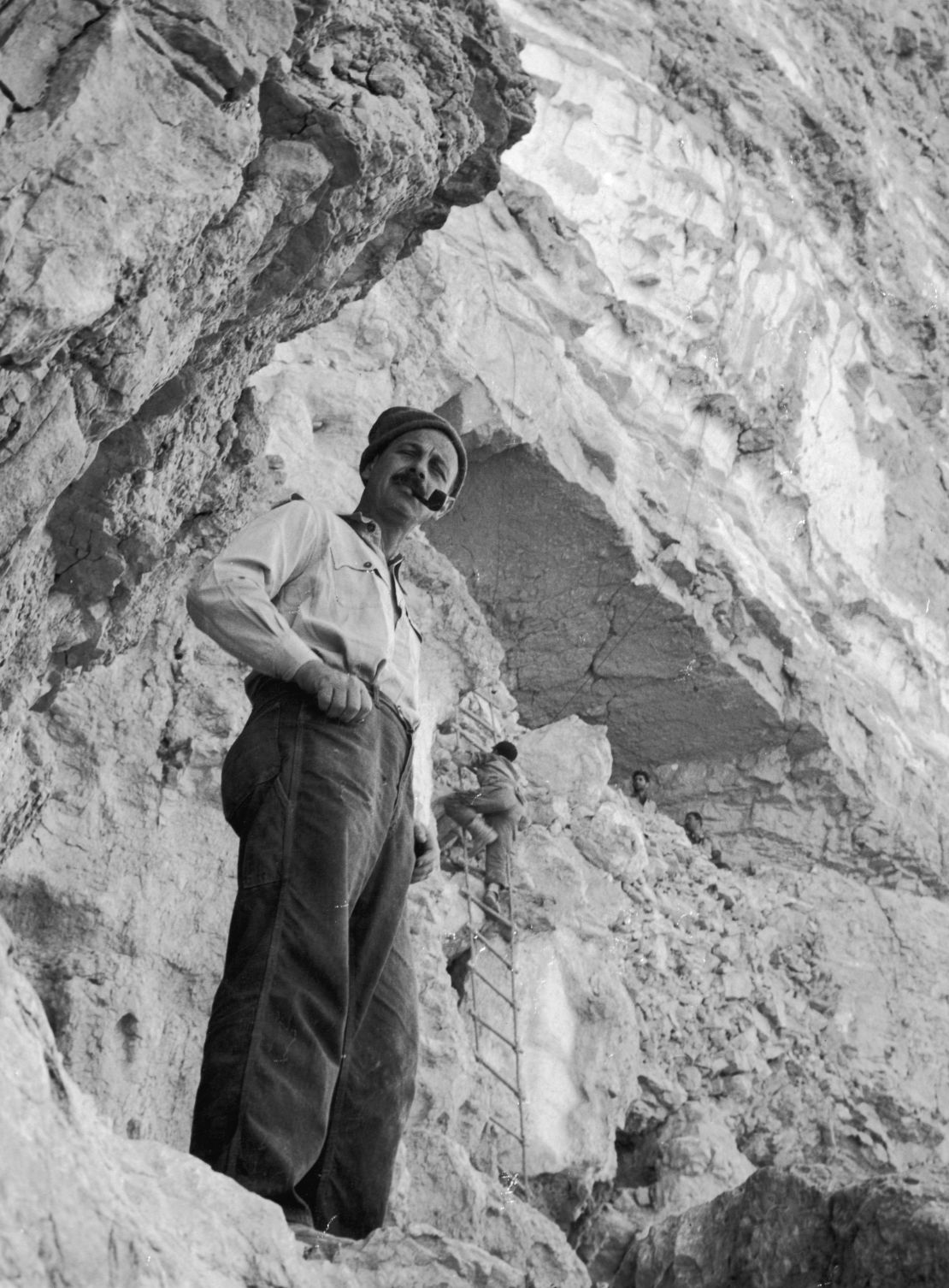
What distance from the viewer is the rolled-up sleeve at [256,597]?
3.32m

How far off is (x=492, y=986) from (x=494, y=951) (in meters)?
0.35

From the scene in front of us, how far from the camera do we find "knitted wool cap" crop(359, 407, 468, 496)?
13.0ft

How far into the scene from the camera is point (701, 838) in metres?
9.72

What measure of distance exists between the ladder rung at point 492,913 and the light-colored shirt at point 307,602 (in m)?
2.50

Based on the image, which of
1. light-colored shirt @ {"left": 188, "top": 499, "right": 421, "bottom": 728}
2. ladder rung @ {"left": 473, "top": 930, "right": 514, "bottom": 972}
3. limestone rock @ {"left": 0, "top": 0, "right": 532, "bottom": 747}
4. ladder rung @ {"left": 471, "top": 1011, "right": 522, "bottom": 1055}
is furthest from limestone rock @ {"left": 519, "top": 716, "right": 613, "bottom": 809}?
light-colored shirt @ {"left": 188, "top": 499, "right": 421, "bottom": 728}

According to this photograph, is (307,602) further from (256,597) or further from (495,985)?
(495,985)

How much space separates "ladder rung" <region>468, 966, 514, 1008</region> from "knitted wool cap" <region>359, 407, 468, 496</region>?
2.35m

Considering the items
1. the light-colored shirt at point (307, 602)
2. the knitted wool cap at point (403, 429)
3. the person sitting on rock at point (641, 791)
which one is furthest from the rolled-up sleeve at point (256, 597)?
the person sitting on rock at point (641, 791)

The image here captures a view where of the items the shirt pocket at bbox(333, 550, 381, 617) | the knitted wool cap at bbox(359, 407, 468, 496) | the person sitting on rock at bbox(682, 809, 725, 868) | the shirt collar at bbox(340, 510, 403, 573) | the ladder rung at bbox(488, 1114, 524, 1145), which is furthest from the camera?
the person sitting on rock at bbox(682, 809, 725, 868)

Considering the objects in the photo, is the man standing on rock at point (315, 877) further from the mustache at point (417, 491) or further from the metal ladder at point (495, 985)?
the metal ladder at point (495, 985)

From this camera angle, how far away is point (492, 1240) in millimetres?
4316

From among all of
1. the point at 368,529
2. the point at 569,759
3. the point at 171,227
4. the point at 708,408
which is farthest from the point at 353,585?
the point at 708,408

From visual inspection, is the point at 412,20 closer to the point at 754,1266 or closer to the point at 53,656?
the point at 53,656

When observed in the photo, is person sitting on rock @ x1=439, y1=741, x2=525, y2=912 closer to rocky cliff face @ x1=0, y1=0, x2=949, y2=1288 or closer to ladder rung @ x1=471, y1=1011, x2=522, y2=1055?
rocky cliff face @ x1=0, y1=0, x2=949, y2=1288
